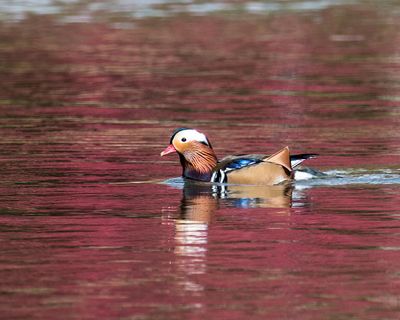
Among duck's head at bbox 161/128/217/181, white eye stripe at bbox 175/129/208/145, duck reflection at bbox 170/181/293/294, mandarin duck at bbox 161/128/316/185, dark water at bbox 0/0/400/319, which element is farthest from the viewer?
white eye stripe at bbox 175/129/208/145

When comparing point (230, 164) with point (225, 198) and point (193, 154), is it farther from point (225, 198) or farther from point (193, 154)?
point (225, 198)

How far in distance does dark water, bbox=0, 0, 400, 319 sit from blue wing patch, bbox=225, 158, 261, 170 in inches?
11.0

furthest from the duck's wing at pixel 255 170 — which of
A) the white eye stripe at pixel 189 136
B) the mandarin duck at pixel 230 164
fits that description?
the white eye stripe at pixel 189 136

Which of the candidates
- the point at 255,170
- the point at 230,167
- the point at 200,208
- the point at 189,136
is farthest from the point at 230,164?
the point at 200,208

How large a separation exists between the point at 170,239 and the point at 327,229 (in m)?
1.29

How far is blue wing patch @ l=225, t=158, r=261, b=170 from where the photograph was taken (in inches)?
621

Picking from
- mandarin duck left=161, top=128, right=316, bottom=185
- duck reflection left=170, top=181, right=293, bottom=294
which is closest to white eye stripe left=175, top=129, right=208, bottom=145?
mandarin duck left=161, top=128, right=316, bottom=185

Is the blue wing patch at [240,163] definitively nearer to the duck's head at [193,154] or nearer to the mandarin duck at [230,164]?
the mandarin duck at [230,164]

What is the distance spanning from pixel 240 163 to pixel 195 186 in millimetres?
598

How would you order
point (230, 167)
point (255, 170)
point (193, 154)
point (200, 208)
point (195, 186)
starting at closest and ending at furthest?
point (200, 208) < point (255, 170) < point (230, 167) < point (195, 186) < point (193, 154)

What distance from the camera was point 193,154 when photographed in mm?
16281

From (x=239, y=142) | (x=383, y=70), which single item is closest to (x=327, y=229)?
(x=239, y=142)

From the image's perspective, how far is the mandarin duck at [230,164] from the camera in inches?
619

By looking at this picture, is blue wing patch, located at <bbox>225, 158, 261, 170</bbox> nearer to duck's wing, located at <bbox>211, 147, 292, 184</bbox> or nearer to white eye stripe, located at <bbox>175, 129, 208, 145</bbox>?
duck's wing, located at <bbox>211, 147, 292, 184</bbox>
